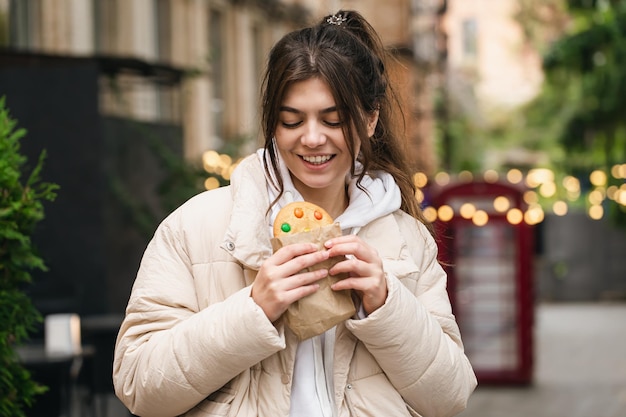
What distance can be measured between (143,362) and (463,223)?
10.8 meters

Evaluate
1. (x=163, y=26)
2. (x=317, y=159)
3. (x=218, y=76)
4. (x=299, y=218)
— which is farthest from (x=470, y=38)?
(x=299, y=218)

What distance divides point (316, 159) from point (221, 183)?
7276mm

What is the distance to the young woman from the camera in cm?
263

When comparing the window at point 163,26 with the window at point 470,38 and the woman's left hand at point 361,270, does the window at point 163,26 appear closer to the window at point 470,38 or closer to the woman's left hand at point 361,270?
the woman's left hand at point 361,270

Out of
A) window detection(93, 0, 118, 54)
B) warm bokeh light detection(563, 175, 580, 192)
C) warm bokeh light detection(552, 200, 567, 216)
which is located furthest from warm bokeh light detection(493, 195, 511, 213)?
warm bokeh light detection(563, 175, 580, 192)

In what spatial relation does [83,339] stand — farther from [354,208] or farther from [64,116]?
[354,208]

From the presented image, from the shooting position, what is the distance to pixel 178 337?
2.67 m

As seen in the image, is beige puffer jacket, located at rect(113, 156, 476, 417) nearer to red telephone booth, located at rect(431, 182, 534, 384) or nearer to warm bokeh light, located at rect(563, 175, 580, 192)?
red telephone booth, located at rect(431, 182, 534, 384)

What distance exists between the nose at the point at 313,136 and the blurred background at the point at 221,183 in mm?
525

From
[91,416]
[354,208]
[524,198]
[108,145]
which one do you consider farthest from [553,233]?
[354,208]

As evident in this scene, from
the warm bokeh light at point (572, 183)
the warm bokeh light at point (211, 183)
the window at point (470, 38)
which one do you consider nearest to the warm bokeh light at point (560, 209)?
the warm bokeh light at point (572, 183)

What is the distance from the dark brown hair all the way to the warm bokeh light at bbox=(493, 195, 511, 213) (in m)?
10.4

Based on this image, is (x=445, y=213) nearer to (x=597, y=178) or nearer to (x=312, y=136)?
(x=312, y=136)

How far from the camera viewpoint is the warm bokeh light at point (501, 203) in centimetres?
1330
